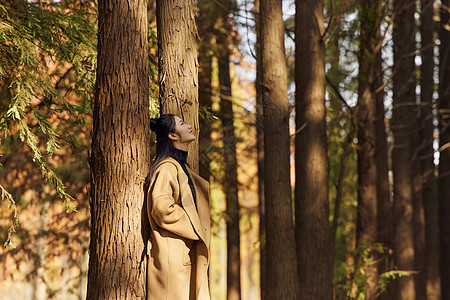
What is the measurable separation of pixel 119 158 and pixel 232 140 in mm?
7999

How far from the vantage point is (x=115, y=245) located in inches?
181

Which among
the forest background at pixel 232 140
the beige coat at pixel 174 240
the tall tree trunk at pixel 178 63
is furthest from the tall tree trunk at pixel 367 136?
the beige coat at pixel 174 240

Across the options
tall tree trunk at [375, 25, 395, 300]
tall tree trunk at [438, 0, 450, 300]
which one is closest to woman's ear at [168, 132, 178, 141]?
tall tree trunk at [375, 25, 395, 300]

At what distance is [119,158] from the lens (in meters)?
4.66

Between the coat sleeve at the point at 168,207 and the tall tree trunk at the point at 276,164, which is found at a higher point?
the tall tree trunk at the point at 276,164

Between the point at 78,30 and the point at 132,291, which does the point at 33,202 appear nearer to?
the point at 78,30

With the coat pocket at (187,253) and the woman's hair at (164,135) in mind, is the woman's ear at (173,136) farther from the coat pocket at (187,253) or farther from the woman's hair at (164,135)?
the coat pocket at (187,253)

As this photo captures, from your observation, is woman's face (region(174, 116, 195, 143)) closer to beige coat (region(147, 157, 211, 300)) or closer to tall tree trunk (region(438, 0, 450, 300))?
beige coat (region(147, 157, 211, 300))

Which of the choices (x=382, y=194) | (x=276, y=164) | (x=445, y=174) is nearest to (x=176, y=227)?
(x=276, y=164)

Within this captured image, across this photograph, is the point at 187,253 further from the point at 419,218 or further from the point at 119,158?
the point at 419,218

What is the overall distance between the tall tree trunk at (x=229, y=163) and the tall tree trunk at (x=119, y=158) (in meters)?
7.65

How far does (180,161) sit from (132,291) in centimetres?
115

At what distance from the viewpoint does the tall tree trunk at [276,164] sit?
27.9ft

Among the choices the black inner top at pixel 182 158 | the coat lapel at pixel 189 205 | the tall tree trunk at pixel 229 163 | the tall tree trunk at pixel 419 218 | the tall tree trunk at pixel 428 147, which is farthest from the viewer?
the tall tree trunk at pixel 419 218
